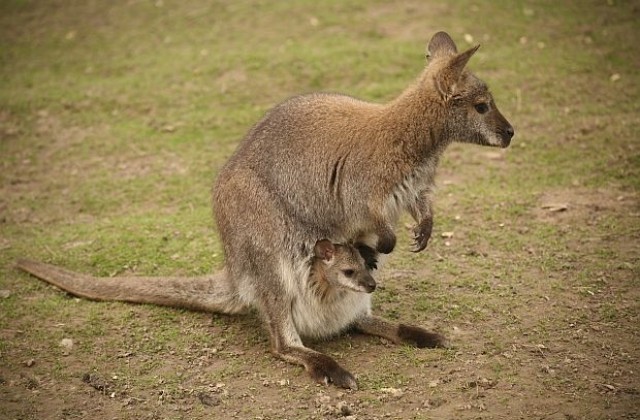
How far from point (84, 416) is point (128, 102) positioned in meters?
5.06

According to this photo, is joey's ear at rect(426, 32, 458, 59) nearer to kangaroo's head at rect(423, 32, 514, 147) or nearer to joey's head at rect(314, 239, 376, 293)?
kangaroo's head at rect(423, 32, 514, 147)

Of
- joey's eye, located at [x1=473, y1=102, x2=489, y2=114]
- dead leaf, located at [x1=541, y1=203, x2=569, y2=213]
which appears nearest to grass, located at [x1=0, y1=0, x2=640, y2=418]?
dead leaf, located at [x1=541, y1=203, x2=569, y2=213]

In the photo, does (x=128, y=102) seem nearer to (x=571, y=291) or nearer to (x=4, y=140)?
(x=4, y=140)

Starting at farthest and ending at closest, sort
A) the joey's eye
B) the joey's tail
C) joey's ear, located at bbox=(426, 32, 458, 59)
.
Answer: the joey's tail, joey's ear, located at bbox=(426, 32, 458, 59), the joey's eye

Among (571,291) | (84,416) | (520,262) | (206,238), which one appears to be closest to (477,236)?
(520,262)

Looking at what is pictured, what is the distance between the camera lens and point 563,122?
7520 mm

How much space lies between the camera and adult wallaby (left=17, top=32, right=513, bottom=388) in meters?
4.46

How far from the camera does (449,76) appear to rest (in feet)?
14.6

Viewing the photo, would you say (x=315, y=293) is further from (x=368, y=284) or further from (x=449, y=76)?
(x=449, y=76)

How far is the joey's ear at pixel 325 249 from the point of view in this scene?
453 cm

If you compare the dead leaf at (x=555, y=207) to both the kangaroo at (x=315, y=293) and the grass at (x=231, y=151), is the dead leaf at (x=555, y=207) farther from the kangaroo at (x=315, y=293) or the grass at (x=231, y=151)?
the kangaroo at (x=315, y=293)

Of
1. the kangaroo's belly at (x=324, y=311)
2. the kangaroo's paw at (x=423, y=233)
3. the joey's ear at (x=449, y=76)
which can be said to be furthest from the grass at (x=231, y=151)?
the joey's ear at (x=449, y=76)

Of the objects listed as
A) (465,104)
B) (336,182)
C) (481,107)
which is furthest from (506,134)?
(336,182)

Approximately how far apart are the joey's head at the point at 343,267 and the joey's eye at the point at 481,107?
1115mm
